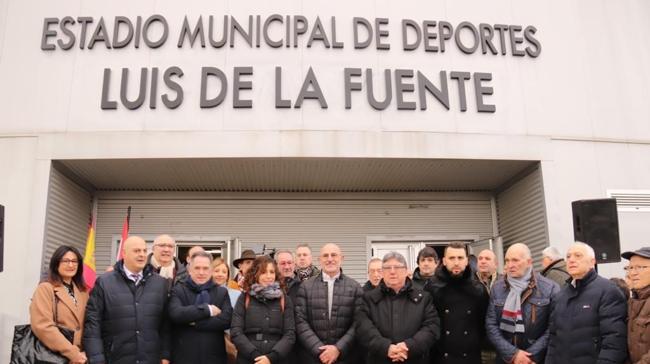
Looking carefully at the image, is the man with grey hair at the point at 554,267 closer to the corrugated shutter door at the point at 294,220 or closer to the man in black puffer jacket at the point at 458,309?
the man in black puffer jacket at the point at 458,309

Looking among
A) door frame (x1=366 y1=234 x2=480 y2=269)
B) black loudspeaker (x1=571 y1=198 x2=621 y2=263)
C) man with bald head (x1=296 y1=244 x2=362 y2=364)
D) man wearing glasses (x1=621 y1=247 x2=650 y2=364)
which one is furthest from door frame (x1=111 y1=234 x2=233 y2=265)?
man wearing glasses (x1=621 y1=247 x2=650 y2=364)

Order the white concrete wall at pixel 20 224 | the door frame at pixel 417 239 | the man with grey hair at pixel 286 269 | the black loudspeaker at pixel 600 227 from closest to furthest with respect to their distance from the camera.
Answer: the man with grey hair at pixel 286 269 < the black loudspeaker at pixel 600 227 < the white concrete wall at pixel 20 224 < the door frame at pixel 417 239

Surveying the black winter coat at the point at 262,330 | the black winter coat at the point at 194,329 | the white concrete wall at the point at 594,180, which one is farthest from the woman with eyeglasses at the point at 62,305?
the white concrete wall at the point at 594,180

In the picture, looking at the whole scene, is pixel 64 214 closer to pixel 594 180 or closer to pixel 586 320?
pixel 586 320

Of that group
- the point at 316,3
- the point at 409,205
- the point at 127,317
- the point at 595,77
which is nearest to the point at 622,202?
the point at 595,77

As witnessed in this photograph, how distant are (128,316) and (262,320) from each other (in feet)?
3.65

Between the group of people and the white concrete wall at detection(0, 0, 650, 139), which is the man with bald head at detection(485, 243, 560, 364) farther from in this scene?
the white concrete wall at detection(0, 0, 650, 139)

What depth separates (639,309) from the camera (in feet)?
13.3

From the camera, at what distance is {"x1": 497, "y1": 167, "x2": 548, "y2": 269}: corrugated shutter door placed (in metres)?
9.18

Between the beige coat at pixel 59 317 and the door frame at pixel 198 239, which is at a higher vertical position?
the door frame at pixel 198 239

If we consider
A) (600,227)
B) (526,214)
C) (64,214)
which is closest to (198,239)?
(64,214)

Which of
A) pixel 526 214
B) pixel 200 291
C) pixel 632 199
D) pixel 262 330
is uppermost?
pixel 632 199

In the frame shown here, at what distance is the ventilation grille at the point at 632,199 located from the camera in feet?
30.1

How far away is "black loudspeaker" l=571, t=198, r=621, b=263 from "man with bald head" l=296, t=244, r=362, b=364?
307 cm
